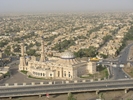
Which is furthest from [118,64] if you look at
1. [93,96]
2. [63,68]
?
[93,96]

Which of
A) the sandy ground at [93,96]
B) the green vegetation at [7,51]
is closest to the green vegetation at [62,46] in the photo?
the green vegetation at [7,51]

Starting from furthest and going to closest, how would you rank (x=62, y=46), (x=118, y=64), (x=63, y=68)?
(x=62, y=46) < (x=118, y=64) < (x=63, y=68)

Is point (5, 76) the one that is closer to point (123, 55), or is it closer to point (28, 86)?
point (28, 86)

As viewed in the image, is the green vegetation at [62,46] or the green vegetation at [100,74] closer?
the green vegetation at [100,74]

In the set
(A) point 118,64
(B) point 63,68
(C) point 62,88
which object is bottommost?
(A) point 118,64

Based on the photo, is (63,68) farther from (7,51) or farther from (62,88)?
(7,51)

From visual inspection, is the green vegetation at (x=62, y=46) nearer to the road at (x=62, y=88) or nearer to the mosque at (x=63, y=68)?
the mosque at (x=63, y=68)

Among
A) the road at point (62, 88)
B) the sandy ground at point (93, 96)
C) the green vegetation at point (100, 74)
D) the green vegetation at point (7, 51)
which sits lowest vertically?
the sandy ground at point (93, 96)

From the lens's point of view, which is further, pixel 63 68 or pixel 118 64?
pixel 118 64

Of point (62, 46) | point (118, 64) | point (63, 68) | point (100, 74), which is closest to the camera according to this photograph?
point (63, 68)
